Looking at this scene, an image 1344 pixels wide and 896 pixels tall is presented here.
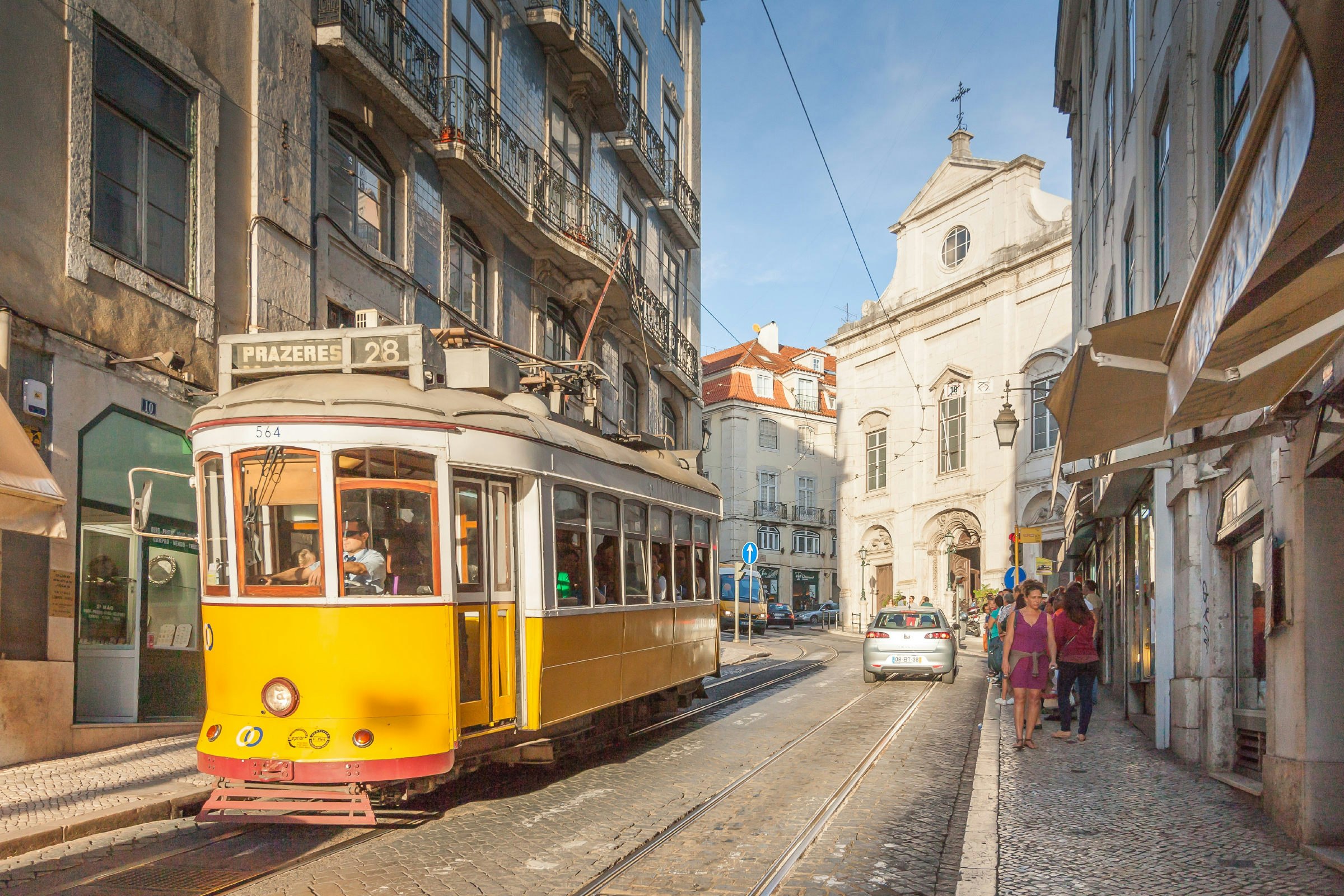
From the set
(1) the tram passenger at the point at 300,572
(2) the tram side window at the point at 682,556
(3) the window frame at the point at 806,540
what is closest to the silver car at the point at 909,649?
(2) the tram side window at the point at 682,556

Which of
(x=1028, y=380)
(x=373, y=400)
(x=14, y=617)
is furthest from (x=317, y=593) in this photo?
(x=1028, y=380)

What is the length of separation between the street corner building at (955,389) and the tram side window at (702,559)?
22121 millimetres

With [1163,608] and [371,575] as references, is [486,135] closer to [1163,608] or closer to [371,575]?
[1163,608]

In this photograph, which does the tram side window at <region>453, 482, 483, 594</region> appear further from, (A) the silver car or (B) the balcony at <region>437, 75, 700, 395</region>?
(A) the silver car

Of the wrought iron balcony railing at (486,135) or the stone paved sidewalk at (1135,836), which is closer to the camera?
the stone paved sidewalk at (1135,836)

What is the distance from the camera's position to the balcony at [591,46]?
20.9m

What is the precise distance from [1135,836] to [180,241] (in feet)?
34.5

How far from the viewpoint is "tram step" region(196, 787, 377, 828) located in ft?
22.6

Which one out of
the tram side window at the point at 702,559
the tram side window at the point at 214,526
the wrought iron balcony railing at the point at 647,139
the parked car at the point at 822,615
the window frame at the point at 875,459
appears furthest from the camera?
the parked car at the point at 822,615

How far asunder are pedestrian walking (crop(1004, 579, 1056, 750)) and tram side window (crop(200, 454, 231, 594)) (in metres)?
7.49

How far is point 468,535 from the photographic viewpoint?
8.12 m

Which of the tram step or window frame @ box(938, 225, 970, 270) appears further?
window frame @ box(938, 225, 970, 270)

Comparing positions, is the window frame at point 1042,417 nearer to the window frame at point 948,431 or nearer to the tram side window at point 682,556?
the window frame at point 948,431

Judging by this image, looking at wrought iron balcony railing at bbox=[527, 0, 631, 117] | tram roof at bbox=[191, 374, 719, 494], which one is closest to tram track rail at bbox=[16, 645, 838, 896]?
tram roof at bbox=[191, 374, 719, 494]
